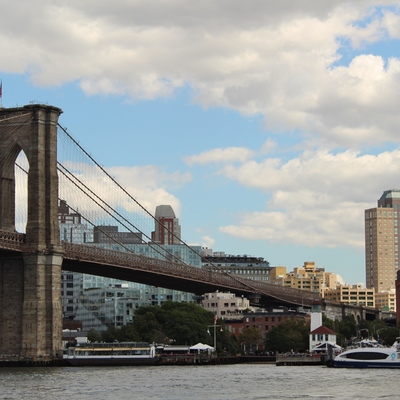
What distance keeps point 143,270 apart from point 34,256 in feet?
54.7

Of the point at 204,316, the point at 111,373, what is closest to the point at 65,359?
the point at 111,373

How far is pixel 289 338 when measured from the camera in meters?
138

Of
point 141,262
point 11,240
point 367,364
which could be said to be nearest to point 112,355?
point 141,262

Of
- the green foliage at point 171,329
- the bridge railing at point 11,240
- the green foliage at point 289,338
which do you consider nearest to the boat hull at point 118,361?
the bridge railing at point 11,240

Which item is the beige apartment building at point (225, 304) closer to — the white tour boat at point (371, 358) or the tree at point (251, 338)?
the tree at point (251, 338)

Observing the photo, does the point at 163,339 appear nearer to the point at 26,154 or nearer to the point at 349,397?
the point at 26,154

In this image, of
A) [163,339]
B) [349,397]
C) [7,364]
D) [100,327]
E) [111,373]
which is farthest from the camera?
[100,327]

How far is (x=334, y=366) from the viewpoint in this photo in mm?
98938

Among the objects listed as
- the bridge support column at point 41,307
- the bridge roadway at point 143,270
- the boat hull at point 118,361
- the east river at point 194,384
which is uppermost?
the bridge roadway at point 143,270

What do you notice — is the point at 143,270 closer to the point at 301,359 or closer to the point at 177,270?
the point at 177,270

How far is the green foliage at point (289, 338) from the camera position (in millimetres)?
137625

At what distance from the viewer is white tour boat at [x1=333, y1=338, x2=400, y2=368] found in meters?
94.2

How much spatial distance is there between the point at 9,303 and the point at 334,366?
2642 centimetres

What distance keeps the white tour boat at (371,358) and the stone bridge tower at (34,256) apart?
22.7 metres
